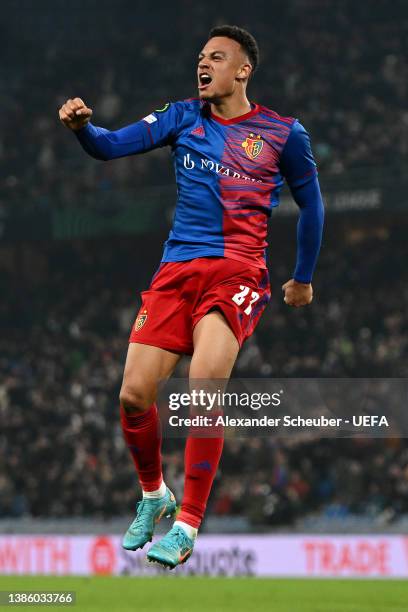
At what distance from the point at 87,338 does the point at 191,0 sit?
8604mm

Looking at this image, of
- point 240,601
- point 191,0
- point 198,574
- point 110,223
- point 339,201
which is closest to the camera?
point 240,601

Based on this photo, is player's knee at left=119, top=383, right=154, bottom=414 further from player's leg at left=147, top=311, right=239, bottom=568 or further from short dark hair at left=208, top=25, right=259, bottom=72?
short dark hair at left=208, top=25, right=259, bottom=72

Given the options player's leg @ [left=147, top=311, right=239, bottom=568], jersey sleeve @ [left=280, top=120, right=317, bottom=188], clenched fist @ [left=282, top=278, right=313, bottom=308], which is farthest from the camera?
clenched fist @ [left=282, top=278, right=313, bottom=308]

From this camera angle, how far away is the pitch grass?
33.8 ft

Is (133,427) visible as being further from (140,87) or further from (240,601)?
(140,87)

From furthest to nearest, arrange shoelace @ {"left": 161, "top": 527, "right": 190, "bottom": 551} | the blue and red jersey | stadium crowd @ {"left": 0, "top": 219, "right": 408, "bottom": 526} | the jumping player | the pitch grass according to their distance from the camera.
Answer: stadium crowd @ {"left": 0, "top": 219, "right": 408, "bottom": 526}
the pitch grass
the blue and red jersey
the jumping player
shoelace @ {"left": 161, "top": 527, "right": 190, "bottom": 551}

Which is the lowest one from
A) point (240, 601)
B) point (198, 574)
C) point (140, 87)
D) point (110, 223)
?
point (198, 574)

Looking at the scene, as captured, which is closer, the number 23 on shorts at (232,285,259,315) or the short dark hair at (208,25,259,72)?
the number 23 on shorts at (232,285,259,315)

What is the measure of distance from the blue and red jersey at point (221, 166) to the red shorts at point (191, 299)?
2.6 inches

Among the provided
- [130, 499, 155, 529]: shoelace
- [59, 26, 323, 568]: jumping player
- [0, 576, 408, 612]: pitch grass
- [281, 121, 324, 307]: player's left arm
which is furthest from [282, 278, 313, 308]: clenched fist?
[0, 576, 408, 612]: pitch grass

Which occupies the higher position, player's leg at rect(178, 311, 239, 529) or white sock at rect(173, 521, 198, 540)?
player's leg at rect(178, 311, 239, 529)

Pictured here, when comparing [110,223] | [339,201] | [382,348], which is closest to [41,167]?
[110,223]

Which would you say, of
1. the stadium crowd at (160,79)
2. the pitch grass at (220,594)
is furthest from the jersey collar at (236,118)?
the stadium crowd at (160,79)

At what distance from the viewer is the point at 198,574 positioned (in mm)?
16609
